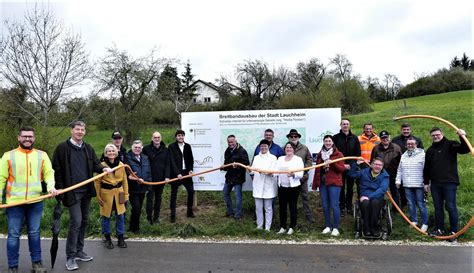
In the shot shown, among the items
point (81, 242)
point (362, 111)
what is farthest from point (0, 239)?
point (362, 111)

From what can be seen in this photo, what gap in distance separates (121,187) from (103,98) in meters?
17.6

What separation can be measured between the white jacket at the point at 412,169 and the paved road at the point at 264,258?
128 centimetres

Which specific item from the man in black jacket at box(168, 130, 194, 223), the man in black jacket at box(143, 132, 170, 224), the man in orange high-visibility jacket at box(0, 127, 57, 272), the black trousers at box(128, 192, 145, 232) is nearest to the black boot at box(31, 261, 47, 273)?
the man in orange high-visibility jacket at box(0, 127, 57, 272)

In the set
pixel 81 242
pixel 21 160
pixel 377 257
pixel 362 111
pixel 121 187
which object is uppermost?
pixel 362 111

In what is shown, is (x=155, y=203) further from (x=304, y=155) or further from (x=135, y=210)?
(x=304, y=155)

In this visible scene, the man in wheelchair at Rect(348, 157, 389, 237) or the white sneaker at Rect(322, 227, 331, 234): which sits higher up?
the man in wheelchair at Rect(348, 157, 389, 237)

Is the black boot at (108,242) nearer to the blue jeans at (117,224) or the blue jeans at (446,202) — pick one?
the blue jeans at (117,224)

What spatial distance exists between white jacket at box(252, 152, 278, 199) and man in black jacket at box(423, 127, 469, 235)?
2700mm

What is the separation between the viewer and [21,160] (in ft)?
15.2

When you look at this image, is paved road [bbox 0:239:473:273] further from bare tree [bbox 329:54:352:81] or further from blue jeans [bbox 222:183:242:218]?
bare tree [bbox 329:54:352:81]

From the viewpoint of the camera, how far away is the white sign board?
847 centimetres

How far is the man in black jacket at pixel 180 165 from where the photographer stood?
780 centimetres

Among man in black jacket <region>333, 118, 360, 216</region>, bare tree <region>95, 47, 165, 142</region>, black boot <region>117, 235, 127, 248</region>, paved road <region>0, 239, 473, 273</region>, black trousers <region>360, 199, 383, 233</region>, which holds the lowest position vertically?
paved road <region>0, 239, 473, 273</region>

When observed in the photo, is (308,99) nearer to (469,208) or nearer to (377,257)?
(469,208)
